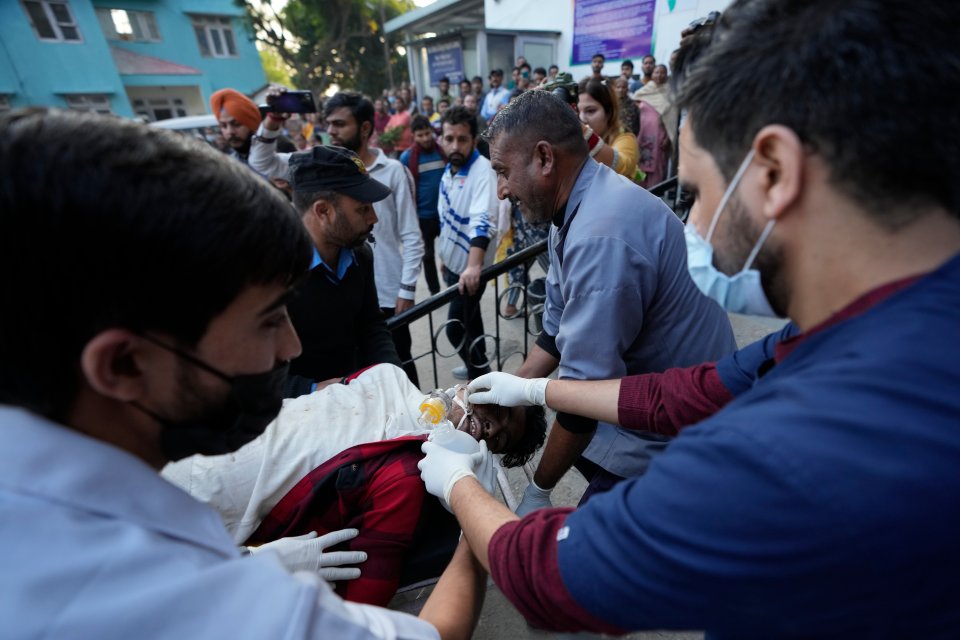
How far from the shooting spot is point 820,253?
0.78 metres

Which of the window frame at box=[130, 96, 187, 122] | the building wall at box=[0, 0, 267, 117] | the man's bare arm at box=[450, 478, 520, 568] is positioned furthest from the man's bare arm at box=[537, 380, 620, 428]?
the window frame at box=[130, 96, 187, 122]

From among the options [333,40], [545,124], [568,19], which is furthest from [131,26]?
[545,124]

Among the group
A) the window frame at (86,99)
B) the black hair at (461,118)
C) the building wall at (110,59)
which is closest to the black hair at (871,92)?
the black hair at (461,118)

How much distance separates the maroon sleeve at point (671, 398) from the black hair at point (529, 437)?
0.91m

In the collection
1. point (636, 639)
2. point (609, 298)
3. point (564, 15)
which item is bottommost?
point (636, 639)

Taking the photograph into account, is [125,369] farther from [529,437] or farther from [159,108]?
[159,108]

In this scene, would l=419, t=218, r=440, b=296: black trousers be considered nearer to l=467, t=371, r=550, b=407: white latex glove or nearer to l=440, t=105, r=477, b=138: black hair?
l=440, t=105, r=477, b=138: black hair

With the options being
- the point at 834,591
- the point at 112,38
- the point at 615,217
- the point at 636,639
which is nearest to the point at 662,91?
the point at 615,217

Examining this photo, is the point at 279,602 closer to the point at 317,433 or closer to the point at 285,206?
the point at 285,206

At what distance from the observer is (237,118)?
158 inches

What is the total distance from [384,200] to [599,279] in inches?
98.8

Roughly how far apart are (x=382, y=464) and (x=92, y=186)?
1.31 m

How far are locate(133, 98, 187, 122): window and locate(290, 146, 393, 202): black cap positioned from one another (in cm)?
2479

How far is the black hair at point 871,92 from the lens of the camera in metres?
0.65
